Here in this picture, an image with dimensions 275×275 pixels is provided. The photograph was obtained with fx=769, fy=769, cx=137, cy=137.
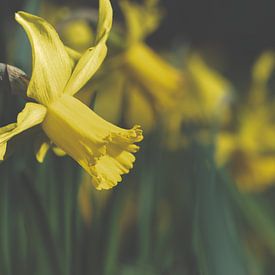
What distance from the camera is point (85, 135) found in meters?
0.97

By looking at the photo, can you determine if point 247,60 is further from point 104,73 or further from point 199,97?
point 104,73

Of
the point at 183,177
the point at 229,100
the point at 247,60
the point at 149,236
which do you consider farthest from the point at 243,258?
the point at 247,60

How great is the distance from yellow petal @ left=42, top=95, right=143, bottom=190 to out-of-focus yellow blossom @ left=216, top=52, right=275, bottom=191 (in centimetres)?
79

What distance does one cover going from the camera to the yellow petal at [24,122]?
0.90 metres

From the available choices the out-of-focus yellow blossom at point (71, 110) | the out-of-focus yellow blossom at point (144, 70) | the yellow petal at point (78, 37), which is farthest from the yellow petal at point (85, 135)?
the yellow petal at point (78, 37)

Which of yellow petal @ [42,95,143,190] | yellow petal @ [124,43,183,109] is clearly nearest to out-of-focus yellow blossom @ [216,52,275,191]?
yellow petal @ [124,43,183,109]

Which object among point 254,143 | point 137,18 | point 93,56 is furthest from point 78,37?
point 93,56

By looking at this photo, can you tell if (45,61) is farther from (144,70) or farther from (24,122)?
(144,70)

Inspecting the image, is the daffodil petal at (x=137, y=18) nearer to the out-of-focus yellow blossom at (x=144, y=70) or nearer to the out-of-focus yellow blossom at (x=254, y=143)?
the out-of-focus yellow blossom at (x=144, y=70)

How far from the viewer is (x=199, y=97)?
→ 2.24 meters

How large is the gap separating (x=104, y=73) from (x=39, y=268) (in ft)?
1.26

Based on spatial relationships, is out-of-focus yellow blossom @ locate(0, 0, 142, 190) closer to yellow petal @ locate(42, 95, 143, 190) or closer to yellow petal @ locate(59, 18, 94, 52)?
yellow petal @ locate(42, 95, 143, 190)

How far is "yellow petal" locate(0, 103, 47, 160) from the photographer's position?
901 millimetres

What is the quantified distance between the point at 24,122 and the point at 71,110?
3.2 inches
